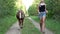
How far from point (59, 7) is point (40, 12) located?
902 cm

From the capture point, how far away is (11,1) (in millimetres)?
37594

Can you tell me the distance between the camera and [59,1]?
21.3 meters

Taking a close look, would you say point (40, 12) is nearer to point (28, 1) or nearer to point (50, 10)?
point (50, 10)

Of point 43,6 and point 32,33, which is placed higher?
point 43,6

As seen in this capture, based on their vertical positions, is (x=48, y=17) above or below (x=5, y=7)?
below

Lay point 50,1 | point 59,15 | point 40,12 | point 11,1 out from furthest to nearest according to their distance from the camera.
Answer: point 11,1 → point 50,1 → point 59,15 → point 40,12

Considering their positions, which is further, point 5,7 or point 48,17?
point 48,17

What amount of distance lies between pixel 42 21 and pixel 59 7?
882cm

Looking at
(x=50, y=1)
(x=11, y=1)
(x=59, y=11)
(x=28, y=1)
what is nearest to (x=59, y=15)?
(x=59, y=11)

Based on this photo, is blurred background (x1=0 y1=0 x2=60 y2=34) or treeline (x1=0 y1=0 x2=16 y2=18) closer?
blurred background (x1=0 y1=0 x2=60 y2=34)

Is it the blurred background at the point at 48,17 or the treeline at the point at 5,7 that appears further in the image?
the treeline at the point at 5,7

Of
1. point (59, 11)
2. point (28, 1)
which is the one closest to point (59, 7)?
point (59, 11)

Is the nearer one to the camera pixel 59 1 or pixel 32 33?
pixel 32 33

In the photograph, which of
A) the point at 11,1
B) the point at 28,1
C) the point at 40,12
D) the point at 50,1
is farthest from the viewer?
the point at 28,1
